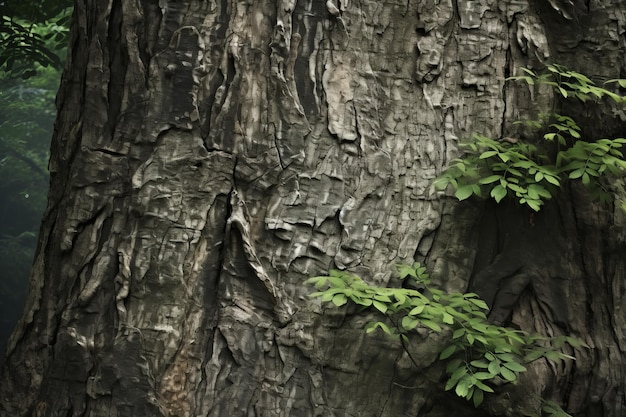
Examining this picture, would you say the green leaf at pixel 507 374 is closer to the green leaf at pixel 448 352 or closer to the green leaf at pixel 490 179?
the green leaf at pixel 448 352

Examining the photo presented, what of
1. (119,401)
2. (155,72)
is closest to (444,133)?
(155,72)

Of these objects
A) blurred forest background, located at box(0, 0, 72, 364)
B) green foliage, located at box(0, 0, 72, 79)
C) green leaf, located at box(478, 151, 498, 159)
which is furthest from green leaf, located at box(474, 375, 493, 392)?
blurred forest background, located at box(0, 0, 72, 364)

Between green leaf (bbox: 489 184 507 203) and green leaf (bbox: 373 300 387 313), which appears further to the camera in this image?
green leaf (bbox: 489 184 507 203)

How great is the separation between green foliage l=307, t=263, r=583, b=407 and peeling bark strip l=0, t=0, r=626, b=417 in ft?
0.27

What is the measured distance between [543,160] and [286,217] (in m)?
1.12

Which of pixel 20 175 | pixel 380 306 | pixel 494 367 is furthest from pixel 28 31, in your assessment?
pixel 20 175

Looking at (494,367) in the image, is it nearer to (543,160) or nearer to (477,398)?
(477,398)

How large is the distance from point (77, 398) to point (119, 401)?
0.19 metres

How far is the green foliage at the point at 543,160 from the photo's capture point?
275cm

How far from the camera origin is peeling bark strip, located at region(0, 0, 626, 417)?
8.73 feet

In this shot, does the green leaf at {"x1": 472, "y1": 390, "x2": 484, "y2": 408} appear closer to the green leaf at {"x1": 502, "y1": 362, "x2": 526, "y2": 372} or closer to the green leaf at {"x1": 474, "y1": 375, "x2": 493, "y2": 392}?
the green leaf at {"x1": 474, "y1": 375, "x2": 493, "y2": 392}

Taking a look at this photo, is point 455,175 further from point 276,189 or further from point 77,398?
point 77,398

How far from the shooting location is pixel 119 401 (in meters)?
2.63

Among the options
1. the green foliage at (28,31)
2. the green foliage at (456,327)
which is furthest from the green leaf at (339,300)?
the green foliage at (28,31)
